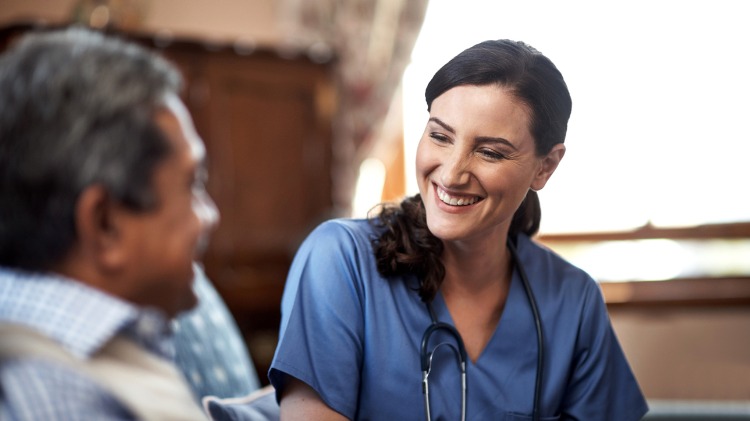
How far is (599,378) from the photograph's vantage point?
4.83 feet

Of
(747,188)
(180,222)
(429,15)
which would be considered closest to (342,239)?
(180,222)

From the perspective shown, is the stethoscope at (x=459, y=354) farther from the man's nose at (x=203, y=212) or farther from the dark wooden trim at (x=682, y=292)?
the dark wooden trim at (x=682, y=292)

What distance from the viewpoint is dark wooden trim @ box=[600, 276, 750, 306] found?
145 inches

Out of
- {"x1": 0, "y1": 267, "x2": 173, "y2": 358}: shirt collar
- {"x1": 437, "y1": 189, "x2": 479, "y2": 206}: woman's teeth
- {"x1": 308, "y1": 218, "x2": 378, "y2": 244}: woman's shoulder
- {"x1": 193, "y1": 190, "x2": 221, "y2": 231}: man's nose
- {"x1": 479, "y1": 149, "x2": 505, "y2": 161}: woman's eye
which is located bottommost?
{"x1": 308, "y1": 218, "x2": 378, "y2": 244}: woman's shoulder

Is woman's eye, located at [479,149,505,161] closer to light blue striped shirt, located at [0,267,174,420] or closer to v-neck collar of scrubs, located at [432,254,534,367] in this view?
v-neck collar of scrubs, located at [432,254,534,367]

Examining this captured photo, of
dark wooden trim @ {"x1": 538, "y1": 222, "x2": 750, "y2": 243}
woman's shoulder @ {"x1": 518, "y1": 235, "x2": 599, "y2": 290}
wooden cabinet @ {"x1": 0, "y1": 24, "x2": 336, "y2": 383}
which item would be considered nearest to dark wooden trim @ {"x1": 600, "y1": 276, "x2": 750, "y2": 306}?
dark wooden trim @ {"x1": 538, "y1": 222, "x2": 750, "y2": 243}

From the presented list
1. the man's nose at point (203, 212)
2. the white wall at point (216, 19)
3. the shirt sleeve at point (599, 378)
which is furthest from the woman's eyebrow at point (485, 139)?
the white wall at point (216, 19)

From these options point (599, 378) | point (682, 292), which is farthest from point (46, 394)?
point (682, 292)

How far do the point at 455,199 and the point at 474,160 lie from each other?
7 cm

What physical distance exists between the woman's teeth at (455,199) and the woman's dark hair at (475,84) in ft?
0.35

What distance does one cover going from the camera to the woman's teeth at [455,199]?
1.33m

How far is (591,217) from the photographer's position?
12.6 ft

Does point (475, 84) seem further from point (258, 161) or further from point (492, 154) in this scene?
point (258, 161)

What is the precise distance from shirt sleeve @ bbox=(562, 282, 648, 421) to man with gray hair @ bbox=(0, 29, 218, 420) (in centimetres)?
93
